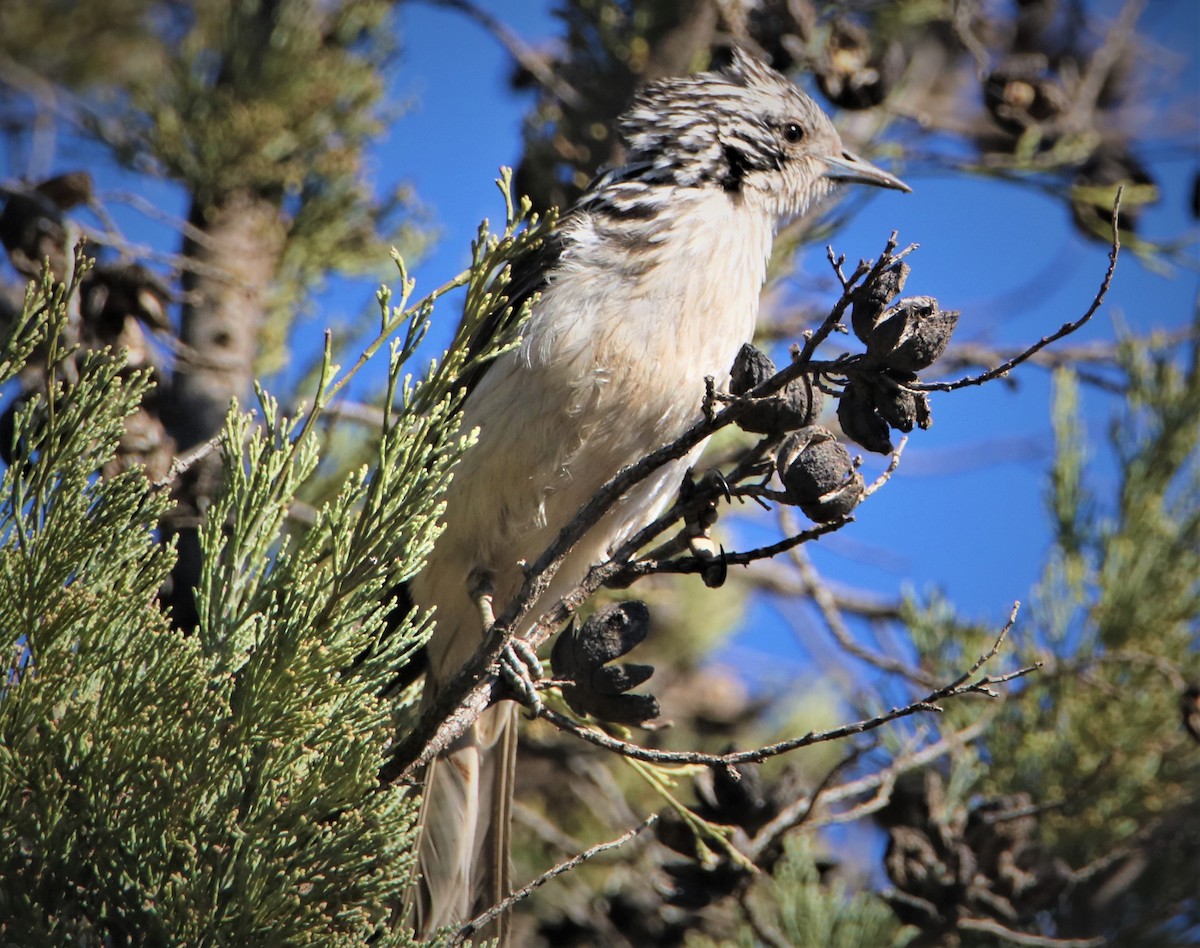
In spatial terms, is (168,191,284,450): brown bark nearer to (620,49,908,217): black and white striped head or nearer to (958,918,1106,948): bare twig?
(620,49,908,217): black and white striped head

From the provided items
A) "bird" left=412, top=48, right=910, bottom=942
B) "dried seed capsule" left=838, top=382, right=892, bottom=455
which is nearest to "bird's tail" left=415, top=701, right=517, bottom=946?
"bird" left=412, top=48, right=910, bottom=942

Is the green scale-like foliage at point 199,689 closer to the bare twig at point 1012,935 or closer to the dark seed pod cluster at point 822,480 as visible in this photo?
the dark seed pod cluster at point 822,480

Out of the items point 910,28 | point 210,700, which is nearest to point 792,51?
point 910,28

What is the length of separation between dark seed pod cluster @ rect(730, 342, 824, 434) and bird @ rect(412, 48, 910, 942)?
27.6 inches

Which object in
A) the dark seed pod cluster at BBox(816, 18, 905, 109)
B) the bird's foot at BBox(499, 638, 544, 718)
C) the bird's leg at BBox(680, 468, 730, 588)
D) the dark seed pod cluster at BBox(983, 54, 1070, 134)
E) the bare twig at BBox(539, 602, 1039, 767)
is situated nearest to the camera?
the bare twig at BBox(539, 602, 1039, 767)

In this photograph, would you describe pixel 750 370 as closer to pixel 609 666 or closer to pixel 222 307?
pixel 609 666

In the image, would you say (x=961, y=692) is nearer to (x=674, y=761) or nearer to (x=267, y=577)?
(x=674, y=761)

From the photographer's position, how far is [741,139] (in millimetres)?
3725

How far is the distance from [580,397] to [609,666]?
0.89 meters

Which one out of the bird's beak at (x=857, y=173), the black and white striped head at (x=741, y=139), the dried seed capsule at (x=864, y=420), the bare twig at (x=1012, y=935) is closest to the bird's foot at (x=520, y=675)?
the dried seed capsule at (x=864, y=420)

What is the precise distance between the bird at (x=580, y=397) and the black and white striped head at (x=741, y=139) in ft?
0.04

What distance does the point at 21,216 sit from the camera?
10.6 feet

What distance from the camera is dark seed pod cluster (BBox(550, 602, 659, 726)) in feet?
7.55

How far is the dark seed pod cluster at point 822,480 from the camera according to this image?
6.72ft
